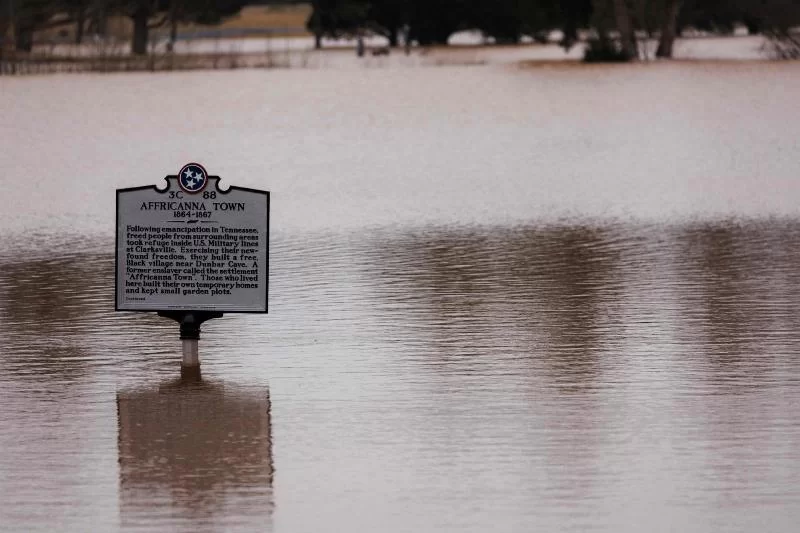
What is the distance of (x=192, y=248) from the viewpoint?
36.7ft

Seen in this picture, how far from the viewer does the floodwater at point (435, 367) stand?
8.25m

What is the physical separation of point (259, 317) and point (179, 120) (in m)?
32.3

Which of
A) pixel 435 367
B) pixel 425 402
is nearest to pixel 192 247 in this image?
pixel 435 367

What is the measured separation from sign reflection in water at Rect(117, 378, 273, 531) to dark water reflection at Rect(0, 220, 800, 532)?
19 millimetres

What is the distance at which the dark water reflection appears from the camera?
26.7 feet

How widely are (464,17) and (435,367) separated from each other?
116005 mm

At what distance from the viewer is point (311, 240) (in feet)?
61.0

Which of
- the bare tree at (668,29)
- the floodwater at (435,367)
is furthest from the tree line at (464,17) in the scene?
the floodwater at (435,367)

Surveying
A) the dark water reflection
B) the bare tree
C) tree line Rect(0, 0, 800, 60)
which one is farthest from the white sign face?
the bare tree

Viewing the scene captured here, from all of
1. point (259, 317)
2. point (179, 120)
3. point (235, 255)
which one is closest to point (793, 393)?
point (235, 255)

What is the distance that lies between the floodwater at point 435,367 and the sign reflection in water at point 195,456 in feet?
0.07

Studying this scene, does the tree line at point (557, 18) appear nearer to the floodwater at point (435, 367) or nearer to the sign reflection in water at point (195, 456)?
the floodwater at point (435, 367)

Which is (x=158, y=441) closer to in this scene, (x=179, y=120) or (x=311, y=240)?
(x=311, y=240)

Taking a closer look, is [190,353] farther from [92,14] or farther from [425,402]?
[92,14]
